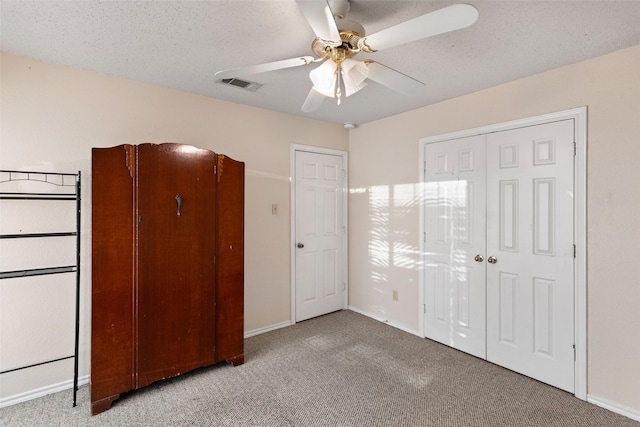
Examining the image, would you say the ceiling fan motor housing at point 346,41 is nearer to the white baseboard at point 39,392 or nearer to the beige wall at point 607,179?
the beige wall at point 607,179

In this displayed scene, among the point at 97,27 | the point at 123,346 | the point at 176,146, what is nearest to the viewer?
the point at 97,27

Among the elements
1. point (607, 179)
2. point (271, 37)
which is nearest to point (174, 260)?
point (271, 37)

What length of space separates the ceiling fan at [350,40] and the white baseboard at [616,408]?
244cm

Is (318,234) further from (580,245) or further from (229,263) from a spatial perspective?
(580,245)

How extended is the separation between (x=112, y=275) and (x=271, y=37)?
6.12 ft

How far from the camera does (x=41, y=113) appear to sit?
7.64 ft

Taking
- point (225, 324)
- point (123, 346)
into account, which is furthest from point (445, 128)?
point (123, 346)

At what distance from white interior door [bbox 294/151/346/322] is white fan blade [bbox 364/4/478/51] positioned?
2310mm

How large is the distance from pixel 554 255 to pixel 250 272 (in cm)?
267

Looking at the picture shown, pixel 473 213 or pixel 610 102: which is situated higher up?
pixel 610 102

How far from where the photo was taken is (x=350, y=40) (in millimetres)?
1676

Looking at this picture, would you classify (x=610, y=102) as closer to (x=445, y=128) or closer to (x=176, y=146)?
(x=445, y=128)

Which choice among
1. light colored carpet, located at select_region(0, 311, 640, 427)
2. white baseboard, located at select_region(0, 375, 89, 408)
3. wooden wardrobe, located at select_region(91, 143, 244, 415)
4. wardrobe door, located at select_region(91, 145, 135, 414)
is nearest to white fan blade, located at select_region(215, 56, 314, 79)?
wooden wardrobe, located at select_region(91, 143, 244, 415)

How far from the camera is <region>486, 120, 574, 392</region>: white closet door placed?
241cm
